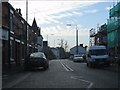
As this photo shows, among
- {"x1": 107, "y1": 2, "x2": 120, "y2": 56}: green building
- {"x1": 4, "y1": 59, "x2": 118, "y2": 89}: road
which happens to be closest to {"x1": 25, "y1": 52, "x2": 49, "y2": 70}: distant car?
{"x1": 4, "y1": 59, "x2": 118, "y2": 89}: road

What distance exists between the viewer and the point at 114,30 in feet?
178

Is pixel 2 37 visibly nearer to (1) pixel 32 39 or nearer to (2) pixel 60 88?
(2) pixel 60 88

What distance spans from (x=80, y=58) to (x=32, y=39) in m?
10.3

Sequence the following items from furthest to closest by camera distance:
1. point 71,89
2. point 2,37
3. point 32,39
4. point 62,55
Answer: point 62,55
point 32,39
point 2,37
point 71,89

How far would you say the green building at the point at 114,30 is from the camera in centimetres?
5056

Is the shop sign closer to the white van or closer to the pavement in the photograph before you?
Answer: the pavement

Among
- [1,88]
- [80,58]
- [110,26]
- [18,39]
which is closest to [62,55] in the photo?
[80,58]

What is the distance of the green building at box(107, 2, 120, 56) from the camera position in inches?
1991

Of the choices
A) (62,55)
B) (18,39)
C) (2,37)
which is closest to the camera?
(2,37)

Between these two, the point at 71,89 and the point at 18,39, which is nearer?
the point at 71,89

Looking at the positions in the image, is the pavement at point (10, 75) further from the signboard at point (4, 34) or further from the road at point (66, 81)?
the signboard at point (4, 34)

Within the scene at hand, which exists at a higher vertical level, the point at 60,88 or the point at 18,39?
the point at 18,39

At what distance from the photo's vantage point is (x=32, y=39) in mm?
69688

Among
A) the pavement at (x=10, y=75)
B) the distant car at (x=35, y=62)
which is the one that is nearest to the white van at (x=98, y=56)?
the distant car at (x=35, y=62)
